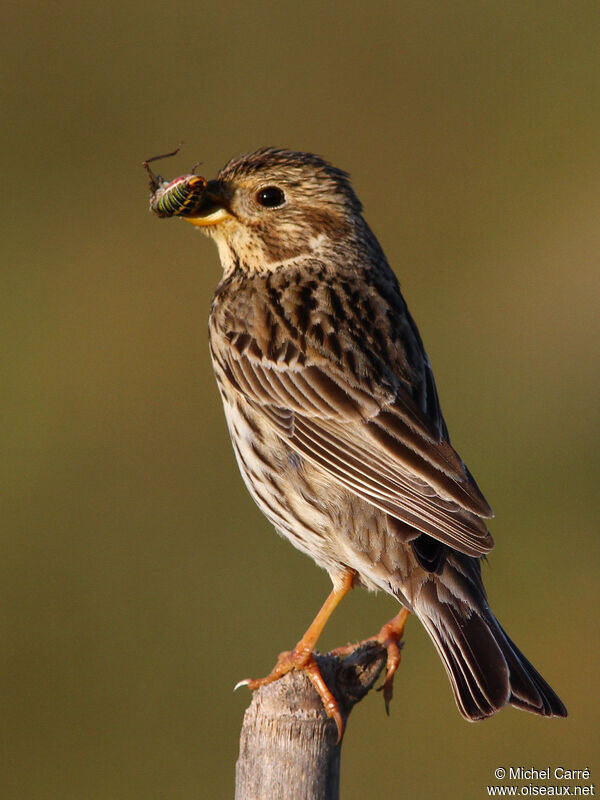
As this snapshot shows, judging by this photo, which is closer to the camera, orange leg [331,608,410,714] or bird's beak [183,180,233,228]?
orange leg [331,608,410,714]

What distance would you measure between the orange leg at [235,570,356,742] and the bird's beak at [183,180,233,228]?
1.94m

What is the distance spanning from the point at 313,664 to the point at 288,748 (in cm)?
57

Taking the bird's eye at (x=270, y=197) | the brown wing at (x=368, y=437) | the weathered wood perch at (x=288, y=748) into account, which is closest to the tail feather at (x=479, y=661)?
the brown wing at (x=368, y=437)

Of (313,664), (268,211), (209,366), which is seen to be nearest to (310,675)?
(313,664)

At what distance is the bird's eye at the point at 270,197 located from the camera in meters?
6.69

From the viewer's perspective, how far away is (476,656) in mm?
5406

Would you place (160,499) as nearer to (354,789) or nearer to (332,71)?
(354,789)

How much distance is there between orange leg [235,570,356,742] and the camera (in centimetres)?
505

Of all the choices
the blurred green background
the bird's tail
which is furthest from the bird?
the blurred green background

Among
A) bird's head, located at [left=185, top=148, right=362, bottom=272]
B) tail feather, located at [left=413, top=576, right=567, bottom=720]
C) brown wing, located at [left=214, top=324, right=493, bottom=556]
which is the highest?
bird's head, located at [left=185, top=148, right=362, bottom=272]

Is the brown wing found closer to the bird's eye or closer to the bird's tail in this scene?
the bird's tail

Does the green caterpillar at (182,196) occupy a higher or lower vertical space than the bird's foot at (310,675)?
higher

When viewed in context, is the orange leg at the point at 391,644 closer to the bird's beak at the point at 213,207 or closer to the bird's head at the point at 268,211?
the bird's head at the point at 268,211

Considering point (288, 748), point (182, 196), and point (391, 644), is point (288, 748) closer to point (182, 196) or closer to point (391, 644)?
point (391, 644)
